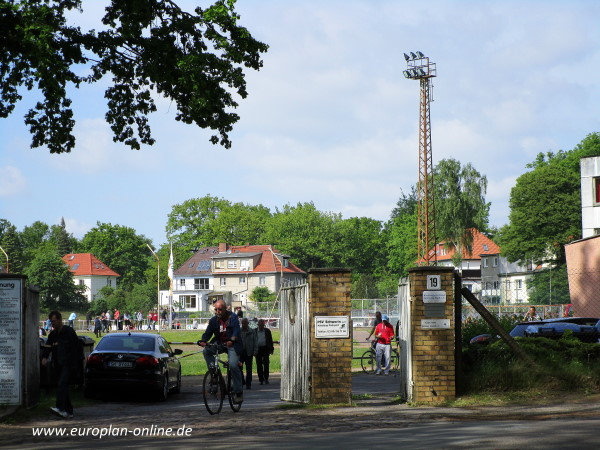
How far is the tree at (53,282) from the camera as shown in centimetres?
11506

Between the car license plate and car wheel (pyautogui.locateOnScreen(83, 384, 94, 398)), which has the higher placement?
the car license plate

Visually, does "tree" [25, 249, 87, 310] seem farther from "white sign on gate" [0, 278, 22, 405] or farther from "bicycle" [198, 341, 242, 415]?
"bicycle" [198, 341, 242, 415]

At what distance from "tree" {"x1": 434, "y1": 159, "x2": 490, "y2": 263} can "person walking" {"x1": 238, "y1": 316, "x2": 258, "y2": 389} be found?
67690 mm

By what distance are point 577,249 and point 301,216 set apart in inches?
3816

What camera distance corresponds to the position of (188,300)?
453 ft

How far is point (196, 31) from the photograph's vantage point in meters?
20.0

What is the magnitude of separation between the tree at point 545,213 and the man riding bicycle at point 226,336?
62928 mm

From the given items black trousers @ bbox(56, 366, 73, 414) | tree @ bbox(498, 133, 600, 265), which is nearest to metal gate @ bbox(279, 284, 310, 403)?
black trousers @ bbox(56, 366, 73, 414)

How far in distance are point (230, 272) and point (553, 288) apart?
64244 mm

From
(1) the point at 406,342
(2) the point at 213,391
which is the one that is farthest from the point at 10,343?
(1) the point at 406,342

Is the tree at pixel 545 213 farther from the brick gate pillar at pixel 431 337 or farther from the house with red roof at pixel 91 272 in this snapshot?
the house with red roof at pixel 91 272

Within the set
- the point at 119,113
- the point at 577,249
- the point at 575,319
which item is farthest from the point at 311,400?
the point at 577,249

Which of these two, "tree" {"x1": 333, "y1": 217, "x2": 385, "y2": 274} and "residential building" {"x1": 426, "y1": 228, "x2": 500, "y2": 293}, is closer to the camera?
"residential building" {"x1": 426, "y1": 228, "x2": 500, "y2": 293}

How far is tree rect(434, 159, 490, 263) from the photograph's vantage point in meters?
88.9
